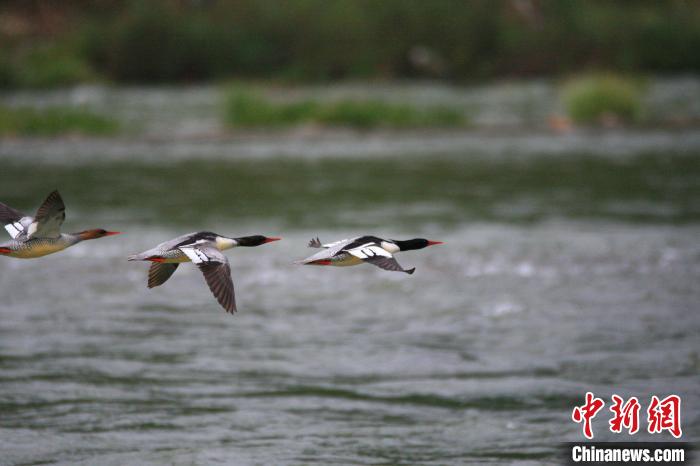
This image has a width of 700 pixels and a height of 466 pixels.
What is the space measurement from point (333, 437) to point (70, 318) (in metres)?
4.52

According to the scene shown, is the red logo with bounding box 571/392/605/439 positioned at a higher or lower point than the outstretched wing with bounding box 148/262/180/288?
lower

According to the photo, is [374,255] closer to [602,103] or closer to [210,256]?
[210,256]

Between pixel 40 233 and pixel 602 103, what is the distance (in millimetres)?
27149

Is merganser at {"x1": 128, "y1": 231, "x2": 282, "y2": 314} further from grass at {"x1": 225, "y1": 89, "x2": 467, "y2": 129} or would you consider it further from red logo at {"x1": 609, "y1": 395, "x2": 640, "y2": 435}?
grass at {"x1": 225, "y1": 89, "x2": 467, "y2": 129}

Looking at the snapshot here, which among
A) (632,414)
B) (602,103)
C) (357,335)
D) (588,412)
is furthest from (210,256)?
(602,103)

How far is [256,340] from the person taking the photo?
37.5 feet

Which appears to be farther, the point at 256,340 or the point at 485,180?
the point at 485,180

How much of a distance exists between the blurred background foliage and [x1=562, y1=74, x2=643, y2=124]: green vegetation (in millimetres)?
16868

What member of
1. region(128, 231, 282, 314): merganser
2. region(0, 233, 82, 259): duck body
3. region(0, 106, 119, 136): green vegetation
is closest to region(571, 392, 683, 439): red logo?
region(128, 231, 282, 314): merganser

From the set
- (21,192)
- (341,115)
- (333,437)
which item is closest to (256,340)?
(333,437)

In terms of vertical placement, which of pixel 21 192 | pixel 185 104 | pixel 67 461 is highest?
pixel 185 104

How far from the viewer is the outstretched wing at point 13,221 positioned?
6.24 metres

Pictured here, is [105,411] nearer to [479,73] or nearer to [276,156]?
[276,156]

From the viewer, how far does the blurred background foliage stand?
50.5 m
